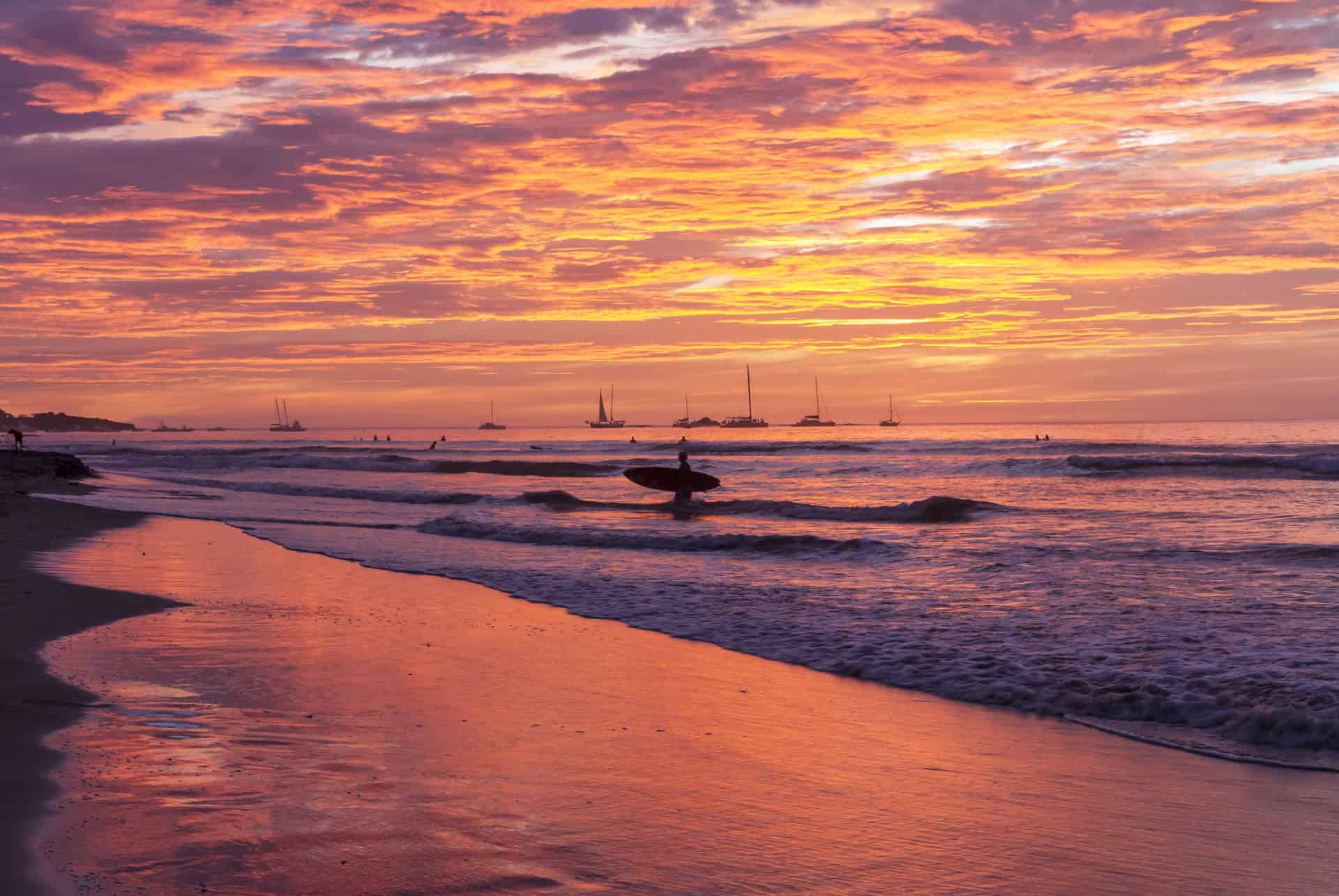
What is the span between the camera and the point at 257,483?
51.5 metres

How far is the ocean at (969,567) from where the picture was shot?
31.4 ft

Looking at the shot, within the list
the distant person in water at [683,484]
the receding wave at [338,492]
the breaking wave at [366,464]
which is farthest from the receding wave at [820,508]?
the breaking wave at [366,464]

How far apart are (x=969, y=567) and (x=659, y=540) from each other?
8.42 meters

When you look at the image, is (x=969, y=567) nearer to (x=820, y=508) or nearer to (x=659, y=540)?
(x=659, y=540)

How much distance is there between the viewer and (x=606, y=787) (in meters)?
6.39

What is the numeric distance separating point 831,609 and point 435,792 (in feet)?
29.0

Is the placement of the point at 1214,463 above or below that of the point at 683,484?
below

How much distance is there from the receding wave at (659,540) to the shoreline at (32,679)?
8.75 metres

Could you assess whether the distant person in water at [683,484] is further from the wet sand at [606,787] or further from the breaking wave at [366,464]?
the wet sand at [606,787]

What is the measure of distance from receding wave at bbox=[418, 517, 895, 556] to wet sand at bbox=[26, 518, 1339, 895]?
38.3 ft

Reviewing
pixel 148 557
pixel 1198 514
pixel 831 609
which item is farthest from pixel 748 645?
pixel 1198 514

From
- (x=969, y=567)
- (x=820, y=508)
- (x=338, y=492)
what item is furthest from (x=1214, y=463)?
(x=338, y=492)

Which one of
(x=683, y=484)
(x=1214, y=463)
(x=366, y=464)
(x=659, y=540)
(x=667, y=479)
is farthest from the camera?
(x=366, y=464)

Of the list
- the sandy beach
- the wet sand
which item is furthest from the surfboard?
the wet sand
